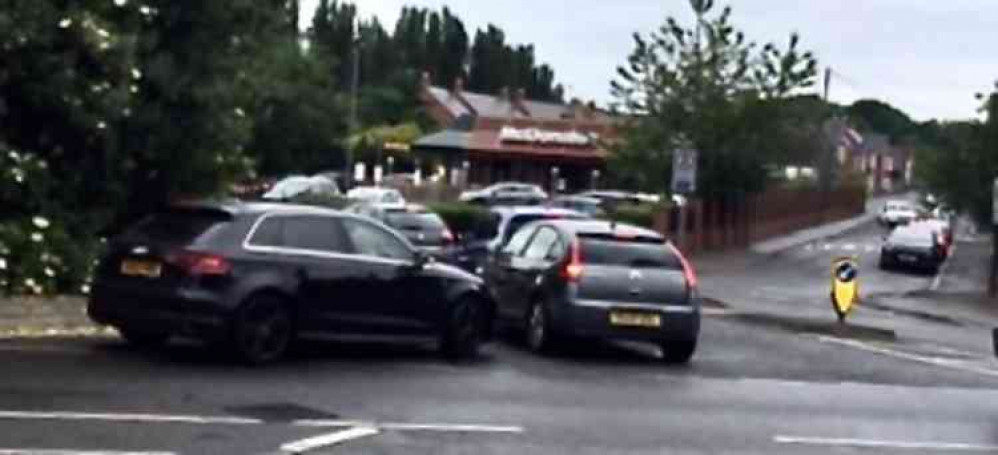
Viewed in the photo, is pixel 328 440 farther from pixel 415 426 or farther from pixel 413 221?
pixel 413 221

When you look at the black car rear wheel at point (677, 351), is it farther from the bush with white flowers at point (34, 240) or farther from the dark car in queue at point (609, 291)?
the bush with white flowers at point (34, 240)

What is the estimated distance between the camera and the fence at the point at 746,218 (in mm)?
52969

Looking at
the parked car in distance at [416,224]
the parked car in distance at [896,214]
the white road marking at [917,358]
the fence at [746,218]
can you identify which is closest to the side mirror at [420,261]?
the white road marking at [917,358]

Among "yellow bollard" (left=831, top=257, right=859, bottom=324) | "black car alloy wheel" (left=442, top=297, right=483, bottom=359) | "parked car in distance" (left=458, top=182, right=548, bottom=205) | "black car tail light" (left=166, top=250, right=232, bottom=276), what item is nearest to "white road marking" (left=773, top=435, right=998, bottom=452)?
"black car tail light" (left=166, top=250, right=232, bottom=276)

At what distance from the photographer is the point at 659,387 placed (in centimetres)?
1633

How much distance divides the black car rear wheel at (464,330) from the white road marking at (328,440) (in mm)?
5463

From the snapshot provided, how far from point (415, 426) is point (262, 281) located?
355cm

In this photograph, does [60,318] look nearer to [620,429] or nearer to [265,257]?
[265,257]

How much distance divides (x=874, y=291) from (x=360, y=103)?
6958 cm

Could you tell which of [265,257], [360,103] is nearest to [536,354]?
[265,257]

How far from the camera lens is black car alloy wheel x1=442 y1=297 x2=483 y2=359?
17.6m

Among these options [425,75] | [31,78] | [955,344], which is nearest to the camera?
[31,78]

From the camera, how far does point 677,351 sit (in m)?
19.2

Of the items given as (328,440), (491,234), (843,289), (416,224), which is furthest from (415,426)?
(416,224)
